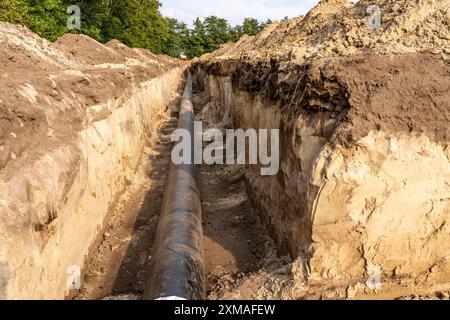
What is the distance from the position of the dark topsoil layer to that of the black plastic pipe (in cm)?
222

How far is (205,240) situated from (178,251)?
1870mm

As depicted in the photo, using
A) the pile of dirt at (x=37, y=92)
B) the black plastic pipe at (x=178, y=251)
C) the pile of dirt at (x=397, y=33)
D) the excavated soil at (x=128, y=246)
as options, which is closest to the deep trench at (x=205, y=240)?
the excavated soil at (x=128, y=246)

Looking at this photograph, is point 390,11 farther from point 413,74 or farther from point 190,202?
point 190,202

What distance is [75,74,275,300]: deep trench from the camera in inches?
205

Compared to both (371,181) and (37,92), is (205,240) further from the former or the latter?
(37,92)

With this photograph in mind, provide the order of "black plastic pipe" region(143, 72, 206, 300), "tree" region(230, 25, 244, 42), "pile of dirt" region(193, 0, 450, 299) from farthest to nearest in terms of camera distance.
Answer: "tree" region(230, 25, 244, 42), "pile of dirt" region(193, 0, 450, 299), "black plastic pipe" region(143, 72, 206, 300)

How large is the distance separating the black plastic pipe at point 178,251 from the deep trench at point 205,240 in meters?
0.64

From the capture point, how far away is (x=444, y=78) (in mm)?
4383

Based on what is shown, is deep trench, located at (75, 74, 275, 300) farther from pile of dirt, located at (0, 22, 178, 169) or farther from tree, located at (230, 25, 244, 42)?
tree, located at (230, 25, 244, 42)

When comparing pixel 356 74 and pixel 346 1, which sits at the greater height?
pixel 346 1

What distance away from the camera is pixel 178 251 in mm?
4402

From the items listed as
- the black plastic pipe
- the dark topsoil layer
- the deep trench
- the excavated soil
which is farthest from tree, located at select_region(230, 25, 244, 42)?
the dark topsoil layer

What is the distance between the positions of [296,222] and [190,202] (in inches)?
72.0

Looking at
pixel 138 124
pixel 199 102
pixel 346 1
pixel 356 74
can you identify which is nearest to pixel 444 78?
pixel 356 74
